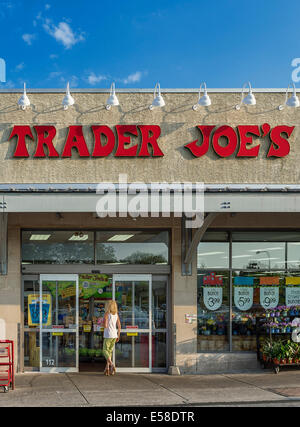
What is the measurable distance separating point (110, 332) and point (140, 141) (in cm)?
430

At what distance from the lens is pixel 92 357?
1461 cm

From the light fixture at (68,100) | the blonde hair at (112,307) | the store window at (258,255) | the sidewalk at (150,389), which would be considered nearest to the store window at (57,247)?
the blonde hair at (112,307)

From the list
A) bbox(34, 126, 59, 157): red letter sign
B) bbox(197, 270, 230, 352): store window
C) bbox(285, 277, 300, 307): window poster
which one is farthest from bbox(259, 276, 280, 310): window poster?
bbox(34, 126, 59, 157): red letter sign

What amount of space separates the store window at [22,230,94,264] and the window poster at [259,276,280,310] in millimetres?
4087

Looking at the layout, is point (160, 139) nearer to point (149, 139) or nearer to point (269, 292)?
point (149, 139)

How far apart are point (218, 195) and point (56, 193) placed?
3.13 meters

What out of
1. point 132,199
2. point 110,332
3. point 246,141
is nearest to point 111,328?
point 110,332

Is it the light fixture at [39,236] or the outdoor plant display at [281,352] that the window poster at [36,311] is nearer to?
the light fixture at [39,236]

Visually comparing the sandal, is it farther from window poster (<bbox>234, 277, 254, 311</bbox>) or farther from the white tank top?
window poster (<bbox>234, 277, 254, 311</bbox>)

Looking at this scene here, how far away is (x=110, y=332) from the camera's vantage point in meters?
12.7

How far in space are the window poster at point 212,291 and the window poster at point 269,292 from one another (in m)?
1.03

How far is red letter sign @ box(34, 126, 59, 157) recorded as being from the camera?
1339 centimetres

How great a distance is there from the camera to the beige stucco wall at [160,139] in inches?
530

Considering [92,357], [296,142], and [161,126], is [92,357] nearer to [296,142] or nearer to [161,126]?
[161,126]
